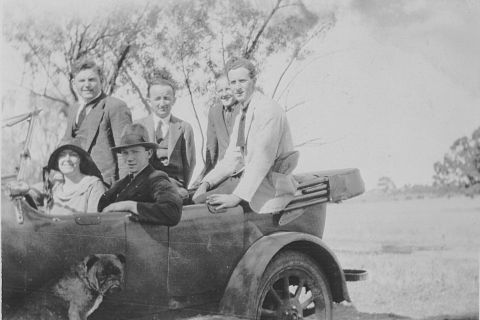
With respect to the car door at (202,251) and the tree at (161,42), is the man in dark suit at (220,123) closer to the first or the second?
the tree at (161,42)

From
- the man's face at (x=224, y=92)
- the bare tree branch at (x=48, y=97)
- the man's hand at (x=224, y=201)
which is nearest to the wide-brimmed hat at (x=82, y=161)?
the bare tree branch at (x=48, y=97)

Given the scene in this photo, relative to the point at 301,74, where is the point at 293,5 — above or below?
above

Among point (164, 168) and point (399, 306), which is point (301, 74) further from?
point (399, 306)

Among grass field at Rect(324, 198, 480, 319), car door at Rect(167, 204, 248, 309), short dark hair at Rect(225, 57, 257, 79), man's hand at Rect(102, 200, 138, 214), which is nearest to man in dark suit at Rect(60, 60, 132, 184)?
man's hand at Rect(102, 200, 138, 214)

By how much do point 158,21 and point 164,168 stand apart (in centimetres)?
105

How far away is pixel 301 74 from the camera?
20.2 ft

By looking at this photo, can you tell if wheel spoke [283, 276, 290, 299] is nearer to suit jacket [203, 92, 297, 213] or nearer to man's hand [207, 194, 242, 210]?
suit jacket [203, 92, 297, 213]

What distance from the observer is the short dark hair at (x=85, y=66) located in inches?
267

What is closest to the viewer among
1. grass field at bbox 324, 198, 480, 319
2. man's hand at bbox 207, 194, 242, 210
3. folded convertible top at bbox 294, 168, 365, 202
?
grass field at bbox 324, 198, 480, 319

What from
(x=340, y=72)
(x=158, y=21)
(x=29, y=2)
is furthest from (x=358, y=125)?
(x=29, y=2)

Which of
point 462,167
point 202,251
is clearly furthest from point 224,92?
point 462,167

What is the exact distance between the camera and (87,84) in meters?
6.80

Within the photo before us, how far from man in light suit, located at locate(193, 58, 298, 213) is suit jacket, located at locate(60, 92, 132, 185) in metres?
0.75

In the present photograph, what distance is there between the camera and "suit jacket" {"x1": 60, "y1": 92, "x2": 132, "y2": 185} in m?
6.51
